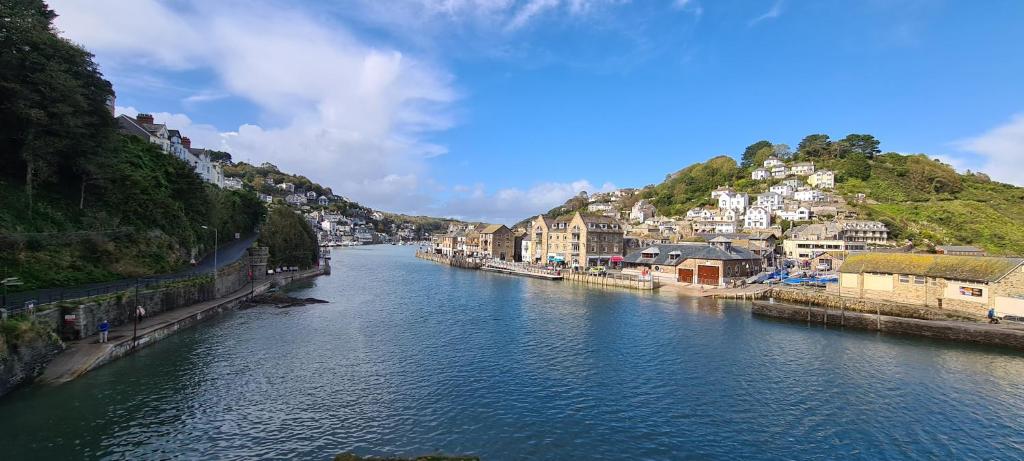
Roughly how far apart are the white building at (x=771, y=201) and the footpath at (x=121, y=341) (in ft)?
383

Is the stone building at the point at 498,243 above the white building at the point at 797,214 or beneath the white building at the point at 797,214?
beneath

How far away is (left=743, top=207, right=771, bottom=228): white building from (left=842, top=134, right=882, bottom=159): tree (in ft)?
189

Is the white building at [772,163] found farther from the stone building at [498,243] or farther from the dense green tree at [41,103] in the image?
the dense green tree at [41,103]

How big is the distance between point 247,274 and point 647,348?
144 feet

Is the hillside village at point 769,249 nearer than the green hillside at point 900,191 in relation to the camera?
Yes

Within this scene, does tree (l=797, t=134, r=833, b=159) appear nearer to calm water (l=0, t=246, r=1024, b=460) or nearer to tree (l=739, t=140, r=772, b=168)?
tree (l=739, t=140, r=772, b=168)

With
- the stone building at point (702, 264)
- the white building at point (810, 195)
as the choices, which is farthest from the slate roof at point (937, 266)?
the white building at point (810, 195)

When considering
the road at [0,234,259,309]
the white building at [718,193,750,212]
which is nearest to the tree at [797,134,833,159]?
the white building at [718,193,750,212]

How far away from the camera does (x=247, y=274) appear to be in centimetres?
4959

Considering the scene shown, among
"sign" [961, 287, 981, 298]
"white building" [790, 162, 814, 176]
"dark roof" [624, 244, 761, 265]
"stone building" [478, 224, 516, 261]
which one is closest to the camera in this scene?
"sign" [961, 287, 981, 298]

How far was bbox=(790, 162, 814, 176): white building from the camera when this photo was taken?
130 meters

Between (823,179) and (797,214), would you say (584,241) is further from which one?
(823,179)

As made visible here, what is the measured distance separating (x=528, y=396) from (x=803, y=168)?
144m

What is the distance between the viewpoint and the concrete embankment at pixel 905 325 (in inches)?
1088
